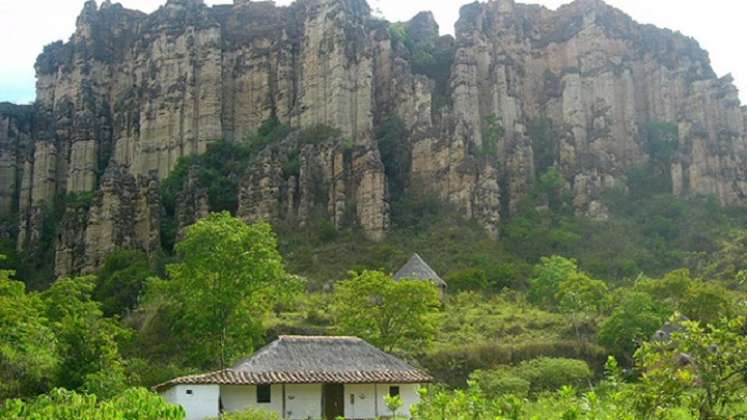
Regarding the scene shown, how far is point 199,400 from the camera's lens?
2955 centimetres

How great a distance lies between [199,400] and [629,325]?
Result: 20.7 m

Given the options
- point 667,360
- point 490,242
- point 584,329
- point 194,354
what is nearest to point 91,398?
point 667,360

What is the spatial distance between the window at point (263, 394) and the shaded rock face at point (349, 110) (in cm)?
3538

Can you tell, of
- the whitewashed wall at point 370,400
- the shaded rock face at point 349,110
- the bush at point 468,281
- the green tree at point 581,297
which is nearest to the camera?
the whitewashed wall at point 370,400

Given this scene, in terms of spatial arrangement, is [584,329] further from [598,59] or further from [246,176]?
[598,59]

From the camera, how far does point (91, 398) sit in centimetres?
1975

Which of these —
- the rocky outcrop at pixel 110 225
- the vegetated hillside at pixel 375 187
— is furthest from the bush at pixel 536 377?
the rocky outcrop at pixel 110 225

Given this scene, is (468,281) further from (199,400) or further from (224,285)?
(199,400)

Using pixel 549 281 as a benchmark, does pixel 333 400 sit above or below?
below

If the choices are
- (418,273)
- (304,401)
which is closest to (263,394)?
(304,401)

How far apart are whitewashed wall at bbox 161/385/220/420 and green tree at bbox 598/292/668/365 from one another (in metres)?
19.7

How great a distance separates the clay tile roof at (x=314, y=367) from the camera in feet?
100

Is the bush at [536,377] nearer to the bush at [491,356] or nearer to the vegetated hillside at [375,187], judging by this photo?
the vegetated hillside at [375,187]

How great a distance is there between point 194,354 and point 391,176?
37602mm
